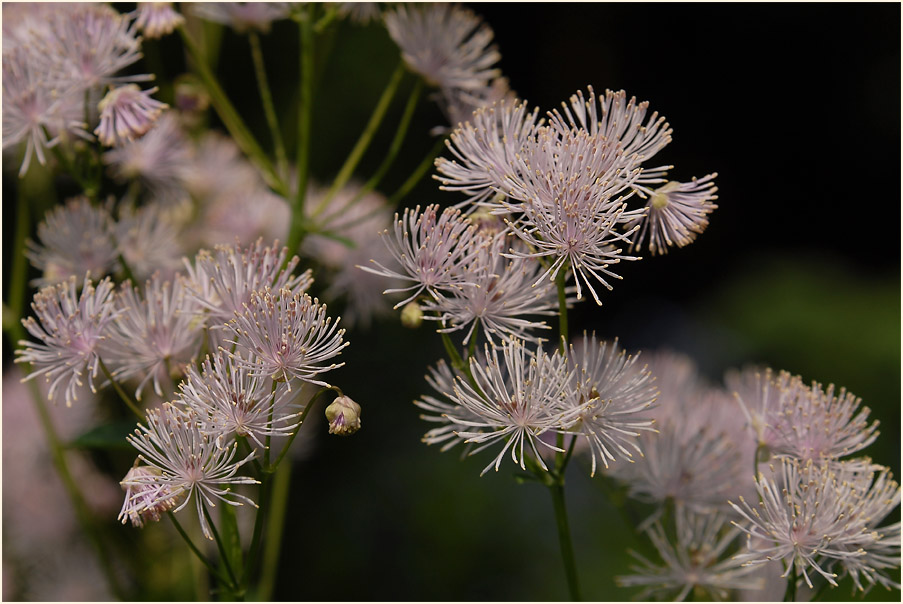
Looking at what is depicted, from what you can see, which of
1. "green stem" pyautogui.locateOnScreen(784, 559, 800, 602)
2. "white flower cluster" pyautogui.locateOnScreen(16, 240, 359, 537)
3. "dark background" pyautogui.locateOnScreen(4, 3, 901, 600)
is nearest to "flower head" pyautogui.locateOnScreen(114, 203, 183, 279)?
"white flower cluster" pyautogui.locateOnScreen(16, 240, 359, 537)

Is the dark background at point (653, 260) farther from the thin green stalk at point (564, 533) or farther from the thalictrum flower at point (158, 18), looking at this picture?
the thalictrum flower at point (158, 18)

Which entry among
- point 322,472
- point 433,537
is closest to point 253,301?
point 433,537

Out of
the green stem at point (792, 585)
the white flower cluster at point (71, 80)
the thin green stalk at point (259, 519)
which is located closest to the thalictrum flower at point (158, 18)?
the white flower cluster at point (71, 80)

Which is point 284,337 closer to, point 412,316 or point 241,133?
point 412,316

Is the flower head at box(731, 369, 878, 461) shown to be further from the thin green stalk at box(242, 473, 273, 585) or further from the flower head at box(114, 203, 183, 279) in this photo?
the flower head at box(114, 203, 183, 279)

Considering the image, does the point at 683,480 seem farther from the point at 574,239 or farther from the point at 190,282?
the point at 190,282

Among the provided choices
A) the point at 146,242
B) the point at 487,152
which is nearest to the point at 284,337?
the point at 487,152
